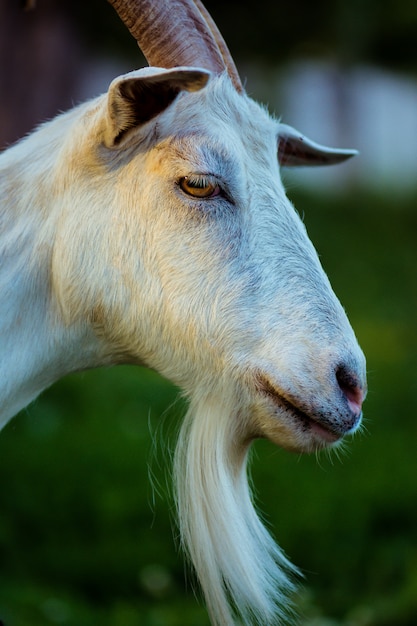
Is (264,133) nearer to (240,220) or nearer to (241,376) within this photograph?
(240,220)

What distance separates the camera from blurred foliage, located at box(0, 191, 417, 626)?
4.88 meters

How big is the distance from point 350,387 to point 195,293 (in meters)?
0.54

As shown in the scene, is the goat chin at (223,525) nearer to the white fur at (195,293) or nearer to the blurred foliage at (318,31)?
the white fur at (195,293)

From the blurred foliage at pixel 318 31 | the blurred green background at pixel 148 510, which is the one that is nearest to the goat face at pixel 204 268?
the blurred green background at pixel 148 510

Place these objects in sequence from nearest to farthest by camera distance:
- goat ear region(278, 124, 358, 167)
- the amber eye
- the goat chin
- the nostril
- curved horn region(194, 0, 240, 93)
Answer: the nostril
the amber eye
the goat chin
curved horn region(194, 0, 240, 93)
goat ear region(278, 124, 358, 167)

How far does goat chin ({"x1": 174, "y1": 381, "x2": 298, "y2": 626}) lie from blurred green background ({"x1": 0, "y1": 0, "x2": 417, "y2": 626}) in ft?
0.75

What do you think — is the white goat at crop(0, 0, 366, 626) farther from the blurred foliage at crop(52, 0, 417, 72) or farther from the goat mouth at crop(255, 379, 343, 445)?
the blurred foliage at crop(52, 0, 417, 72)

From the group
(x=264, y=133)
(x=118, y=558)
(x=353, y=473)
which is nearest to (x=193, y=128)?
(x=264, y=133)

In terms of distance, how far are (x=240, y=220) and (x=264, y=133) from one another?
381 mm

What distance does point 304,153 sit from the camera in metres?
3.85

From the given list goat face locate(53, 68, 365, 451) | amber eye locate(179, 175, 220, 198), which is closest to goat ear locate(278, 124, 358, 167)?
goat face locate(53, 68, 365, 451)

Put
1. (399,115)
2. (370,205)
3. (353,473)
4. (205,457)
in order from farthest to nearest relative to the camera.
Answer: (399,115), (370,205), (353,473), (205,457)

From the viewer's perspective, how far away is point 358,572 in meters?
5.42

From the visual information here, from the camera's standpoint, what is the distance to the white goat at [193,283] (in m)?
2.91
